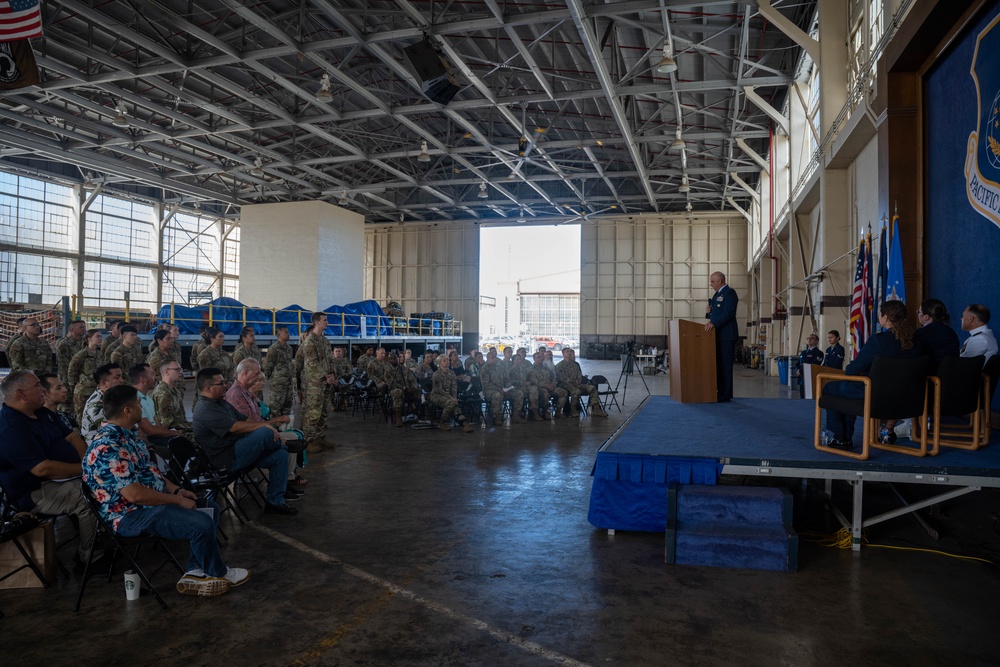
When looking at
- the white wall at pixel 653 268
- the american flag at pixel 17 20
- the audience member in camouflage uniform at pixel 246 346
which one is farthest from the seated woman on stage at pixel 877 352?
the white wall at pixel 653 268

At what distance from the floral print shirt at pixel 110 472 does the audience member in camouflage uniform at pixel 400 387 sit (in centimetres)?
653

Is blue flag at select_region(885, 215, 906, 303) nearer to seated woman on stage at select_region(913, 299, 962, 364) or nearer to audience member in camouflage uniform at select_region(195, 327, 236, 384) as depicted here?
seated woman on stage at select_region(913, 299, 962, 364)

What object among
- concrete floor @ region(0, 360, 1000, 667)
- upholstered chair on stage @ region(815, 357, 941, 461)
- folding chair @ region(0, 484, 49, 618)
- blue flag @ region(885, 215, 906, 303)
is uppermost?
blue flag @ region(885, 215, 906, 303)

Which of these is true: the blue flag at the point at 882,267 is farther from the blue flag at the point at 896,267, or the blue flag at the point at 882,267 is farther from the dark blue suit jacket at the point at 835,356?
the dark blue suit jacket at the point at 835,356

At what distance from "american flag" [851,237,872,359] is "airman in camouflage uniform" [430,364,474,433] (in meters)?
5.78

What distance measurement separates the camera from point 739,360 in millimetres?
28406

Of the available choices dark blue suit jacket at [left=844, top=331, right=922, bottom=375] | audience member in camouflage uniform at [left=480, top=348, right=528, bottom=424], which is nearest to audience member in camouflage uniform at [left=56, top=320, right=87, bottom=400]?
audience member in camouflage uniform at [left=480, top=348, right=528, bottom=424]

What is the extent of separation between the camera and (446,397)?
31.7 ft

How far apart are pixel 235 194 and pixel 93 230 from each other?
22.2 feet

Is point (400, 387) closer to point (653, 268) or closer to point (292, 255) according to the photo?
point (292, 255)

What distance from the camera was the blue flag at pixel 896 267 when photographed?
650 centimetres

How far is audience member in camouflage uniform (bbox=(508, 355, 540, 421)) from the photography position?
10.4 metres

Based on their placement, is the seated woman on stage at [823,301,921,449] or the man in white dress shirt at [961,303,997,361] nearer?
the seated woman on stage at [823,301,921,449]

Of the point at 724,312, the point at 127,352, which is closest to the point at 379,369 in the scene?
the point at 127,352
